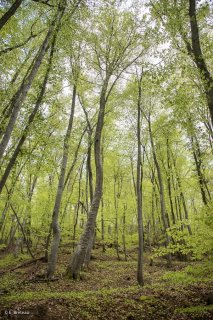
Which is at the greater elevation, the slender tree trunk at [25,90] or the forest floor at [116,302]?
the slender tree trunk at [25,90]

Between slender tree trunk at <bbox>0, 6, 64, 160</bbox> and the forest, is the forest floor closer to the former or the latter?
the forest

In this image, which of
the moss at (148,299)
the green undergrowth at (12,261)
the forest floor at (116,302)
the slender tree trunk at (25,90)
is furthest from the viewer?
the green undergrowth at (12,261)

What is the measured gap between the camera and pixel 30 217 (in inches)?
634

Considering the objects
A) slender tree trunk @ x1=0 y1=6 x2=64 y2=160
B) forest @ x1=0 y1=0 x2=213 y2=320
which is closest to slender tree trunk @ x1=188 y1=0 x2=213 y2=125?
forest @ x1=0 y1=0 x2=213 y2=320

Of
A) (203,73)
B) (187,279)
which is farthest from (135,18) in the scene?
(187,279)

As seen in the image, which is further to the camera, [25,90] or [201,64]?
[25,90]

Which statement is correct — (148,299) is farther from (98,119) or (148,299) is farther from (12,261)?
(12,261)

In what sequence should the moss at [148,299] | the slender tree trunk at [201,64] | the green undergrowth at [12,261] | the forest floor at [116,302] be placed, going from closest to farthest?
the forest floor at [116,302] < the slender tree trunk at [201,64] < the moss at [148,299] < the green undergrowth at [12,261]

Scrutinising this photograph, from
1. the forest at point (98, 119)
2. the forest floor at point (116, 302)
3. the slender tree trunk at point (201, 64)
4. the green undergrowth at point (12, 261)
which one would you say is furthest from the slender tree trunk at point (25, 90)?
the green undergrowth at point (12, 261)

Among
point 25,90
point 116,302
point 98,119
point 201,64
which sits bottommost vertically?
point 116,302

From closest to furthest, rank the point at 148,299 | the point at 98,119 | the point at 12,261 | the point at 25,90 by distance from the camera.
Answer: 1. the point at 25,90
2. the point at 148,299
3. the point at 98,119
4. the point at 12,261

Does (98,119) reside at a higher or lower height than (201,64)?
higher

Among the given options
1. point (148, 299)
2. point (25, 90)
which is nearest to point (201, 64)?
point (25, 90)

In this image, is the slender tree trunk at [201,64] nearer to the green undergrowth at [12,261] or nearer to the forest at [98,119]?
the forest at [98,119]
